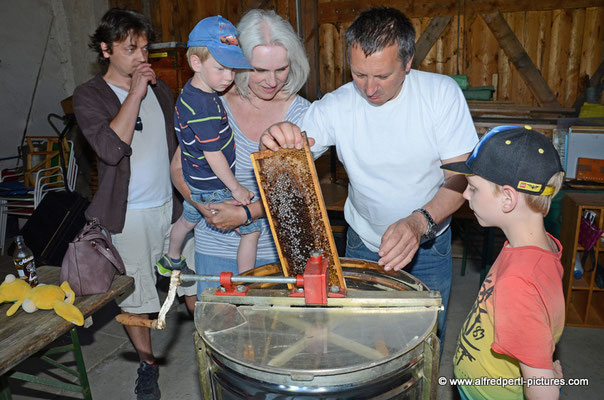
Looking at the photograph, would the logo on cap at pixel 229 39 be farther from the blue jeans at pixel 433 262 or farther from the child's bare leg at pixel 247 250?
the blue jeans at pixel 433 262

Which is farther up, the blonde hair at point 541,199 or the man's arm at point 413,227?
the blonde hair at point 541,199

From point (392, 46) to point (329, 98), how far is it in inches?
16.0

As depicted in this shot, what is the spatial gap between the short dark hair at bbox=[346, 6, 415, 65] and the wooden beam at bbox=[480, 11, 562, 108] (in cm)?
492

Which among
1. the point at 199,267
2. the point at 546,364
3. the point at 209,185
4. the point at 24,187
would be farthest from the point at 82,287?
the point at 24,187

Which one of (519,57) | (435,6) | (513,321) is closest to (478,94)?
(519,57)

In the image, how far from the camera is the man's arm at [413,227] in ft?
4.85

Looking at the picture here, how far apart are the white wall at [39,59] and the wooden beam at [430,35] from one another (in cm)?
471

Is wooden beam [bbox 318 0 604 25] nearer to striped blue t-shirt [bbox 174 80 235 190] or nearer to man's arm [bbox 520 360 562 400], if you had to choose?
striped blue t-shirt [bbox 174 80 235 190]

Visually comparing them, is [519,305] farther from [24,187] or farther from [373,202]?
[24,187]

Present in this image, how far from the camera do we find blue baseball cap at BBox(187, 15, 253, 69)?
1948mm

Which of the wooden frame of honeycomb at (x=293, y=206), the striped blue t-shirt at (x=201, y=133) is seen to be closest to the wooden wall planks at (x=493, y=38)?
the striped blue t-shirt at (x=201, y=133)

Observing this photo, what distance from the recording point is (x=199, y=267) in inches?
89.7

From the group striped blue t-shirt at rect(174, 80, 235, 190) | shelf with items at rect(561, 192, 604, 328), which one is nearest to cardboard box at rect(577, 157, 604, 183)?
shelf with items at rect(561, 192, 604, 328)

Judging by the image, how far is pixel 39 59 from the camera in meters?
6.41
